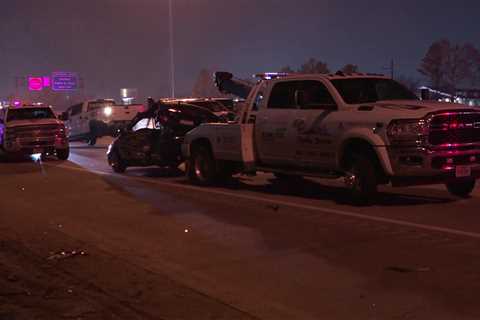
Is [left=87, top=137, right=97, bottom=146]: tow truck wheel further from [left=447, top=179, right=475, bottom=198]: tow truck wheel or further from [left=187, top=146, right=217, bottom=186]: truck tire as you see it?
[left=447, top=179, right=475, bottom=198]: tow truck wheel

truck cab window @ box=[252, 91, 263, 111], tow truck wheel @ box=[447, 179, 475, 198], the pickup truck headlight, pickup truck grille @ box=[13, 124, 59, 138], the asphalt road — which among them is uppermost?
truck cab window @ box=[252, 91, 263, 111]

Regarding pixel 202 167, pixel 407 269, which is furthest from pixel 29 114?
pixel 407 269

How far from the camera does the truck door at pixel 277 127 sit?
12.2 m

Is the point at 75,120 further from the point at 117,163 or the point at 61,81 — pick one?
the point at 61,81

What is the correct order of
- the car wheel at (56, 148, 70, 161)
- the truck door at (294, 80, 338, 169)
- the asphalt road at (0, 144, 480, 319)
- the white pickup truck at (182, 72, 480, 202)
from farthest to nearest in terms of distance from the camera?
the car wheel at (56, 148, 70, 161), the truck door at (294, 80, 338, 169), the white pickup truck at (182, 72, 480, 202), the asphalt road at (0, 144, 480, 319)

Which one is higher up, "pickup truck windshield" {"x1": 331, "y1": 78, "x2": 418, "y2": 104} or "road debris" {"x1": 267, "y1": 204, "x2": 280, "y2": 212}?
"pickup truck windshield" {"x1": 331, "y1": 78, "x2": 418, "y2": 104}

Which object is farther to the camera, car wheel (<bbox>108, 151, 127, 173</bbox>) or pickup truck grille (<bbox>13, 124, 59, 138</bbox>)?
pickup truck grille (<bbox>13, 124, 59, 138</bbox>)

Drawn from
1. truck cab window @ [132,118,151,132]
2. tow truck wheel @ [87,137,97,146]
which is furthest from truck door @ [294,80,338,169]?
tow truck wheel @ [87,137,97,146]

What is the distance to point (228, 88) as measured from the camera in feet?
53.9

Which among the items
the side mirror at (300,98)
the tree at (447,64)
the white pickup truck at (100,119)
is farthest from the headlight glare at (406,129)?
the tree at (447,64)

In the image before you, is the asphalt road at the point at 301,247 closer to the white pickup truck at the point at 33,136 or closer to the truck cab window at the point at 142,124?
the truck cab window at the point at 142,124

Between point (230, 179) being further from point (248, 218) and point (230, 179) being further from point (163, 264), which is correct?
point (163, 264)

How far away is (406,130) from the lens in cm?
1024

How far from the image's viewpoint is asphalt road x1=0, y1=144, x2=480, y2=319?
6.19 m
